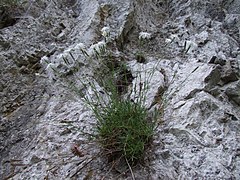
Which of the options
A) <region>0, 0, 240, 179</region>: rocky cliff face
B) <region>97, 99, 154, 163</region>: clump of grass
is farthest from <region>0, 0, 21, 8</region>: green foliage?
<region>97, 99, 154, 163</region>: clump of grass

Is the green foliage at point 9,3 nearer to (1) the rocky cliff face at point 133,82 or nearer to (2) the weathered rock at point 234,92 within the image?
(1) the rocky cliff face at point 133,82

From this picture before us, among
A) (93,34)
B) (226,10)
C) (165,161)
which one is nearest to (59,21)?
(93,34)

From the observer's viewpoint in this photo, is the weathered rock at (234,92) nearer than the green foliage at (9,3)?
Yes

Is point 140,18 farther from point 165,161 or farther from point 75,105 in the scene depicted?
point 165,161

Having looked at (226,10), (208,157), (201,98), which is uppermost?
(226,10)

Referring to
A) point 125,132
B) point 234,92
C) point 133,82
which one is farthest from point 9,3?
point 234,92

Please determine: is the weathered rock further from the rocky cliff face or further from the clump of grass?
the clump of grass

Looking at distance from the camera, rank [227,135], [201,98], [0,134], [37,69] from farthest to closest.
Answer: [37,69] → [0,134] → [201,98] → [227,135]

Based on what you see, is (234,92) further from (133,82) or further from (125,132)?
(125,132)

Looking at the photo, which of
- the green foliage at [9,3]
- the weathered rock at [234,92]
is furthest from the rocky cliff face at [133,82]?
the green foliage at [9,3]
